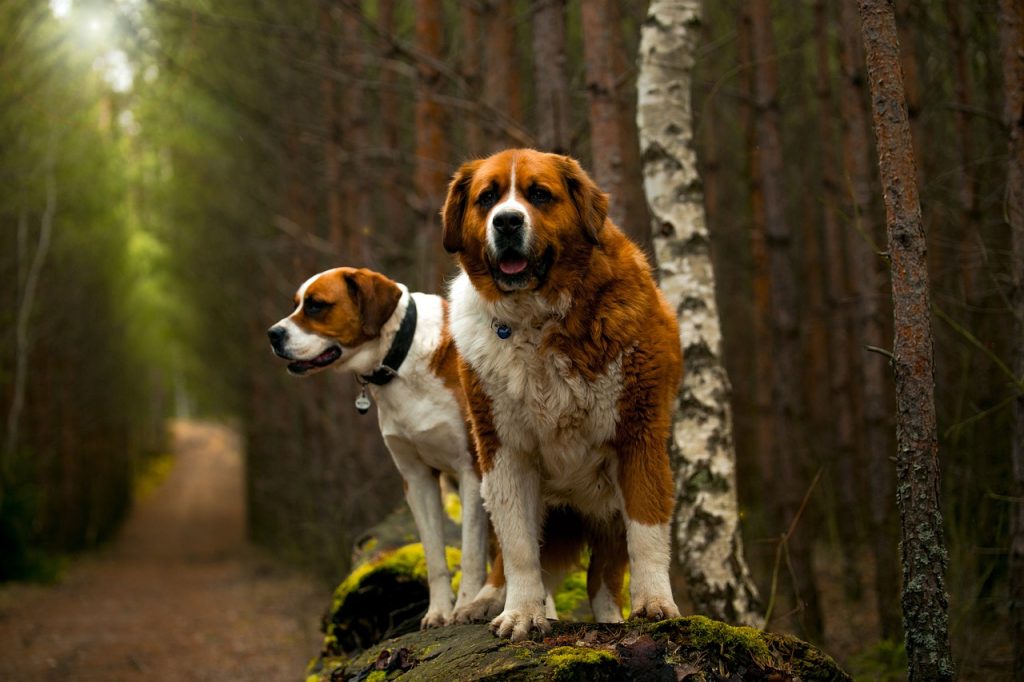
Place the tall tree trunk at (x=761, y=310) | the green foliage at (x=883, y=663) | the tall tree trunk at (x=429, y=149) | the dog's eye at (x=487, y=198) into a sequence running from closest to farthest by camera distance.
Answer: the dog's eye at (x=487, y=198)
the green foliage at (x=883, y=663)
the tall tree trunk at (x=429, y=149)
the tall tree trunk at (x=761, y=310)

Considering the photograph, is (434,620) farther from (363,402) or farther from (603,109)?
(603,109)

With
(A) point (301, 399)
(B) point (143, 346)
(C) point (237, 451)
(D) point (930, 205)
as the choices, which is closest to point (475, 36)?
(D) point (930, 205)

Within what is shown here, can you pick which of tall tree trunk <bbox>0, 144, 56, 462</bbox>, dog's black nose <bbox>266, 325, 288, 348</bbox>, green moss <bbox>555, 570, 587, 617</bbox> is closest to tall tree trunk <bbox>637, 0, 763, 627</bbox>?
green moss <bbox>555, 570, 587, 617</bbox>

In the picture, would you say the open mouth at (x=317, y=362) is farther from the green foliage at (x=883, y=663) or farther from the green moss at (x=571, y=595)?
the green foliage at (x=883, y=663)

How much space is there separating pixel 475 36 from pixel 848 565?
785 centimetres

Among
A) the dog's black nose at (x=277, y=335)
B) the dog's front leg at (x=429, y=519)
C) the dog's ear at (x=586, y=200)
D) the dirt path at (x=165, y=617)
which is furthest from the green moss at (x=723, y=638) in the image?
the dirt path at (x=165, y=617)

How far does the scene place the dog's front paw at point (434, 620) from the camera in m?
5.35

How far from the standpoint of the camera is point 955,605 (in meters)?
7.89

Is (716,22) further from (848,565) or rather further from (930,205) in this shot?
(848,565)

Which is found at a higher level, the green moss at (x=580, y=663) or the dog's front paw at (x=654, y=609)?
the dog's front paw at (x=654, y=609)

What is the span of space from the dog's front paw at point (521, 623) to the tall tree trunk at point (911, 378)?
1.43 meters

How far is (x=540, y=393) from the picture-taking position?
4398 millimetres

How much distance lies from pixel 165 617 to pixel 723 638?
611 inches

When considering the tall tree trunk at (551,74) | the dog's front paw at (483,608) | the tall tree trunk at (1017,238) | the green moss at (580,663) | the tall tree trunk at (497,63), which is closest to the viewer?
the green moss at (580,663)
